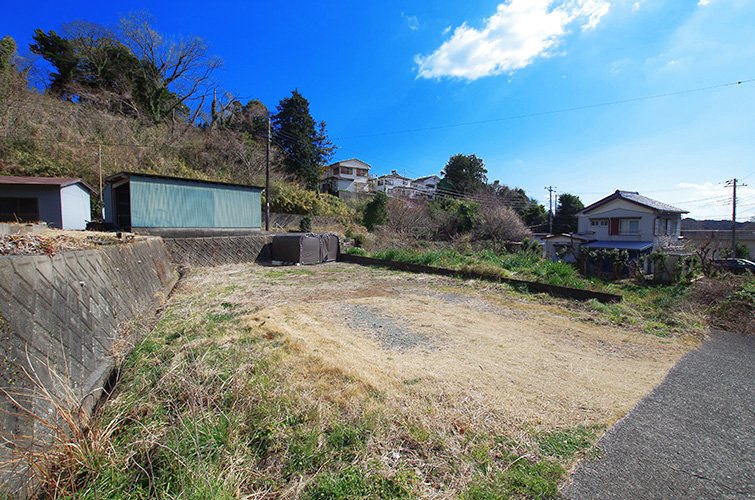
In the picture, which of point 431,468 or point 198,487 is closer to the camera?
point 198,487

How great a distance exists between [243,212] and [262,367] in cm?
1161

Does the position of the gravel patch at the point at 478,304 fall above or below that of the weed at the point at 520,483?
below

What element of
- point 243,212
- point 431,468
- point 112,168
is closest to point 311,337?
point 431,468

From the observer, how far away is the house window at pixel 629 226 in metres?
18.4

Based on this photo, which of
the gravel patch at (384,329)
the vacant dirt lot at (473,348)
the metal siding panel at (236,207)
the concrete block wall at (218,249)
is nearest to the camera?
the vacant dirt lot at (473,348)

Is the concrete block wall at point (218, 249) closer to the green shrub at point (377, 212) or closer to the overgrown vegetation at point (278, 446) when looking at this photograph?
the green shrub at point (377, 212)

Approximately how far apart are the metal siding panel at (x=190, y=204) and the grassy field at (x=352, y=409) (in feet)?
25.1

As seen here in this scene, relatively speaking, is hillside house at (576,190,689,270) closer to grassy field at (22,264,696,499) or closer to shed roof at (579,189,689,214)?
shed roof at (579,189,689,214)

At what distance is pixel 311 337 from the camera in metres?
3.97

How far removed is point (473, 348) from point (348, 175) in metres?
35.2

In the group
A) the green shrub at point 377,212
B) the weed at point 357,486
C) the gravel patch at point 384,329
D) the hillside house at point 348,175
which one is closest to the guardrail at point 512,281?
the gravel patch at point 384,329

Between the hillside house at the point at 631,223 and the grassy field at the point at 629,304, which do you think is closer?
the grassy field at the point at 629,304

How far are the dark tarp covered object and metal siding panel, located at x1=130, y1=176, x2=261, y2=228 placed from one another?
2018 mm

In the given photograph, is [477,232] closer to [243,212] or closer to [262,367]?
[243,212]
